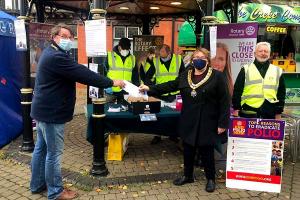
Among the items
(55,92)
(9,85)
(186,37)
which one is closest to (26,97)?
(9,85)

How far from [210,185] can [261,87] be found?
1.48 metres

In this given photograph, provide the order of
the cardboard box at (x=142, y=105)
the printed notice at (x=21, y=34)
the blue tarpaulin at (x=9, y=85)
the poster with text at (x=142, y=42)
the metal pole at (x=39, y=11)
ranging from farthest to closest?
1. the poster with text at (x=142, y=42)
2. the metal pole at (x=39, y=11)
3. the blue tarpaulin at (x=9, y=85)
4. the printed notice at (x=21, y=34)
5. the cardboard box at (x=142, y=105)

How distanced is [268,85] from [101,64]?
2286mm

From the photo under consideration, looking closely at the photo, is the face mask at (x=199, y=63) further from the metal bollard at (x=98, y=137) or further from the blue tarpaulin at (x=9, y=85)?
the blue tarpaulin at (x=9, y=85)

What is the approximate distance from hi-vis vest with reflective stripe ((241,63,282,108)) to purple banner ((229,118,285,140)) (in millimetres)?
373

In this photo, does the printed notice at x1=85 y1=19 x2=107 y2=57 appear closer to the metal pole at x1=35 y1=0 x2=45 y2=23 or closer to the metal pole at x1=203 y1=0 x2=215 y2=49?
the metal pole at x1=203 y1=0 x2=215 y2=49

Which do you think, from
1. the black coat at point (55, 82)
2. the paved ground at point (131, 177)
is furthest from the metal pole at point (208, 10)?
the black coat at point (55, 82)

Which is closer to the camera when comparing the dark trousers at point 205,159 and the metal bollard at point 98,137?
the dark trousers at point 205,159

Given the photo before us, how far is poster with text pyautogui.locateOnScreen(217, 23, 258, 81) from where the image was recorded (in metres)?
5.79

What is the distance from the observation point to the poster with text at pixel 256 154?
14.4ft

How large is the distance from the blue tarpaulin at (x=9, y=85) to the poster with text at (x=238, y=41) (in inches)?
A: 165

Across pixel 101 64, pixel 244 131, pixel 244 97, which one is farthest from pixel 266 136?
pixel 101 64

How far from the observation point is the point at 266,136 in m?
4.42

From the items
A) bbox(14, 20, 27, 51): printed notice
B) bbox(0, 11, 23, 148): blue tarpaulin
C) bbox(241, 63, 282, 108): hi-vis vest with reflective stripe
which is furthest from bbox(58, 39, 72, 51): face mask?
bbox(0, 11, 23, 148): blue tarpaulin
